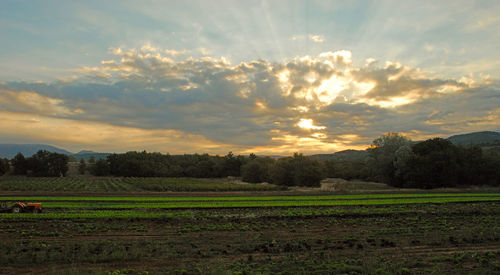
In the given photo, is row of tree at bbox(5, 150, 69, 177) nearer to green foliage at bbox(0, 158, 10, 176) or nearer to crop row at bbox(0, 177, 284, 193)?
green foliage at bbox(0, 158, 10, 176)

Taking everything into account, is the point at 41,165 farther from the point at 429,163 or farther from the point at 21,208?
the point at 429,163

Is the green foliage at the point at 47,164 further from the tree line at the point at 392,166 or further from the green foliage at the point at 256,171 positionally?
the green foliage at the point at 256,171

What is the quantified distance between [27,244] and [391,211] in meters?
29.9

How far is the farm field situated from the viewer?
13203mm

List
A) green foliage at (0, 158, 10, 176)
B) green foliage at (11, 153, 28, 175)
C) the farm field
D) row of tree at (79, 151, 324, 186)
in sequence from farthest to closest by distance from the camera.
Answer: green foliage at (11, 153, 28, 175) < green foliage at (0, 158, 10, 176) < row of tree at (79, 151, 324, 186) < the farm field

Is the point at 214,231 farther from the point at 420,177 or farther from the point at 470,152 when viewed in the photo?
the point at 470,152

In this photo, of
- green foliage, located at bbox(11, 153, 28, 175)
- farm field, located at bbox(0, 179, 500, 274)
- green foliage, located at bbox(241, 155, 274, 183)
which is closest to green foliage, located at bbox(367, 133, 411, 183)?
green foliage, located at bbox(241, 155, 274, 183)

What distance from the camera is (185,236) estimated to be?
19906mm

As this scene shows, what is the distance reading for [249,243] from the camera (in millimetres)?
17734

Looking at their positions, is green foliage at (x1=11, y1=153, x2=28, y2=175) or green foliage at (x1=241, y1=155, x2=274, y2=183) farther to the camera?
green foliage at (x1=11, y1=153, x2=28, y2=175)

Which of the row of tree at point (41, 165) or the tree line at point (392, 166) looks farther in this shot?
the row of tree at point (41, 165)

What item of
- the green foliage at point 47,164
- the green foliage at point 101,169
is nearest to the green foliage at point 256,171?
the green foliage at point 101,169

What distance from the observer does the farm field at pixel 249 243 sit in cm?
1320

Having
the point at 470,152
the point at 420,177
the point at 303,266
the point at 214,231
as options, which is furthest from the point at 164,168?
the point at 303,266
